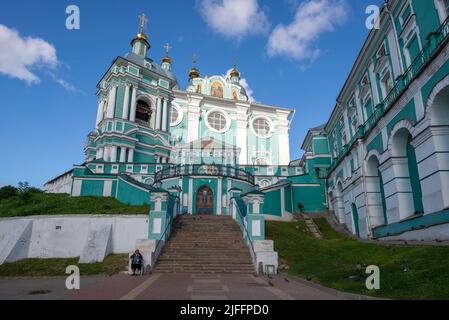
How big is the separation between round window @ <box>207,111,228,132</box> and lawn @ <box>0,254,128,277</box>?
33.2 m

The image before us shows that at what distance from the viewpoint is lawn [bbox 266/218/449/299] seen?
6.41m

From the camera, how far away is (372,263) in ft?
33.8

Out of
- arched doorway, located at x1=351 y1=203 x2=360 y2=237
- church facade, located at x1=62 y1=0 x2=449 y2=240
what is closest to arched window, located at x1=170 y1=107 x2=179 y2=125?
church facade, located at x1=62 y1=0 x2=449 y2=240

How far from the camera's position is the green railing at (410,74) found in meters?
11.4

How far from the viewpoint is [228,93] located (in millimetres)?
51344

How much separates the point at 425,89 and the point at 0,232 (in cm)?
2259

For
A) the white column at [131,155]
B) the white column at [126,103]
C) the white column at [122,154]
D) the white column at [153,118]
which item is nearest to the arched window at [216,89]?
the white column at [153,118]

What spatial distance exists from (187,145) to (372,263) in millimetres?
26501

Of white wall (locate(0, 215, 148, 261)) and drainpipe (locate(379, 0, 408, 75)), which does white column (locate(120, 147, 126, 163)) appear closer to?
white wall (locate(0, 215, 148, 261))

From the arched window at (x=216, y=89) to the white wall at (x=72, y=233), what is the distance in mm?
36094
